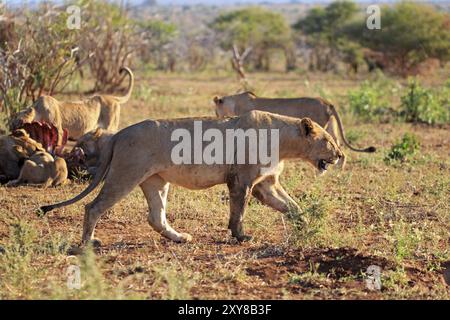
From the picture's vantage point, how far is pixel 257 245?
661 cm

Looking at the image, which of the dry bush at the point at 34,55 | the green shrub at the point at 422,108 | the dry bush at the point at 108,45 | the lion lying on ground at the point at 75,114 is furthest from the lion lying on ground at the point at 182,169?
the dry bush at the point at 108,45

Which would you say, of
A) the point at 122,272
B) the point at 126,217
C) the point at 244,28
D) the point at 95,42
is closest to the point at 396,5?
the point at 244,28

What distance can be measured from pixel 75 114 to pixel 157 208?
502cm

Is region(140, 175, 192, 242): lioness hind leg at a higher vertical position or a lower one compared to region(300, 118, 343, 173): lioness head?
lower

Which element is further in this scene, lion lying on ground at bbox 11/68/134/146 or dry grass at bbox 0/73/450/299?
lion lying on ground at bbox 11/68/134/146

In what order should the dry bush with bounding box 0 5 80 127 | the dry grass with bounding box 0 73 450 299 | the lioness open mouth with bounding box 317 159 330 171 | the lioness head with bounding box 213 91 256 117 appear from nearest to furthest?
the dry grass with bounding box 0 73 450 299 → the lioness open mouth with bounding box 317 159 330 171 → the lioness head with bounding box 213 91 256 117 → the dry bush with bounding box 0 5 80 127

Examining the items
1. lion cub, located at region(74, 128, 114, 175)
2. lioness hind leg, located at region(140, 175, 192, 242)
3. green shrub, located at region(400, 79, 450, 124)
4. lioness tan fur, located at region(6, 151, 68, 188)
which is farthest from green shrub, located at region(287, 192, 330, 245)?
green shrub, located at region(400, 79, 450, 124)

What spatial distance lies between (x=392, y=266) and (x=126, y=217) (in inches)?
112

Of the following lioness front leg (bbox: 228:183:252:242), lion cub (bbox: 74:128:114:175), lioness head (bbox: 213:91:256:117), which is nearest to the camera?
lioness front leg (bbox: 228:183:252:242)

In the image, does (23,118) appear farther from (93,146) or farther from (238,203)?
(238,203)

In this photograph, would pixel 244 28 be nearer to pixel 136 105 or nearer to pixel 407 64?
pixel 407 64

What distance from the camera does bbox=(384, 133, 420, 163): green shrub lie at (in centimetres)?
1118

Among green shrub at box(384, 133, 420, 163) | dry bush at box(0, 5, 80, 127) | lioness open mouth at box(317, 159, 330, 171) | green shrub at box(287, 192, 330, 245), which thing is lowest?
green shrub at box(287, 192, 330, 245)

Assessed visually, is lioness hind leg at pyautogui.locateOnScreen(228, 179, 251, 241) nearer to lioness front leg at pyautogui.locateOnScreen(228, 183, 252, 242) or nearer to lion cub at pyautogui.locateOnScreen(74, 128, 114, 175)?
lioness front leg at pyautogui.locateOnScreen(228, 183, 252, 242)
